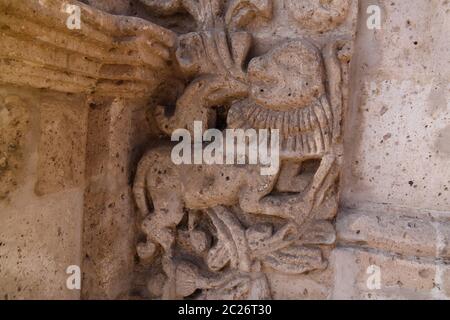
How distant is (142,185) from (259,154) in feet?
1.18

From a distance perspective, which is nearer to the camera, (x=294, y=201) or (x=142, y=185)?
(x=294, y=201)

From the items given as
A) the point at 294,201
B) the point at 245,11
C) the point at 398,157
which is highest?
the point at 245,11

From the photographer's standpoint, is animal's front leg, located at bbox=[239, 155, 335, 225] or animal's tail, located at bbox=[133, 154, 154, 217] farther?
animal's tail, located at bbox=[133, 154, 154, 217]

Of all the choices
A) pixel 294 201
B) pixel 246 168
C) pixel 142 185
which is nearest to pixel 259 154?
pixel 246 168

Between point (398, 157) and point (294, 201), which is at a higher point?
point (398, 157)

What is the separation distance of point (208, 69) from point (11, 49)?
0.52 metres

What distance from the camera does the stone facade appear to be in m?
1.13

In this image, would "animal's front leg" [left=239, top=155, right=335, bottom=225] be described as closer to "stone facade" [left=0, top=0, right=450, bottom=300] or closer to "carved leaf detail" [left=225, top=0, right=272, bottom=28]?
"stone facade" [left=0, top=0, right=450, bottom=300]

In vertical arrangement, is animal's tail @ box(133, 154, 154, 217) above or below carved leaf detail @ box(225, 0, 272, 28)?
below

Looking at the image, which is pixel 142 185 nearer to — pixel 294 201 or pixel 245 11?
pixel 294 201

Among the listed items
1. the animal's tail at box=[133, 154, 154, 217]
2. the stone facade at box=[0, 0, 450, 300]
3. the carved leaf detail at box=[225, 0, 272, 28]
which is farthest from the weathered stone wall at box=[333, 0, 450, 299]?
the animal's tail at box=[133, 154, 154, 217]

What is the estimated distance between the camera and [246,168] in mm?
1197

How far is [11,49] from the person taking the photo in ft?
2.84

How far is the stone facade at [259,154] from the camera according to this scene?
1126mm
